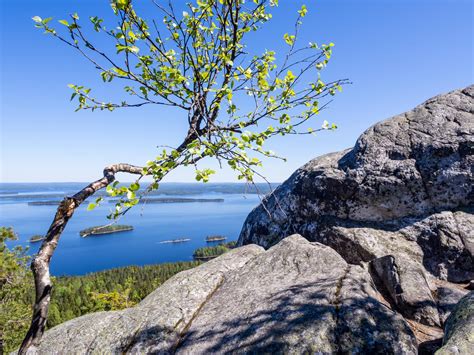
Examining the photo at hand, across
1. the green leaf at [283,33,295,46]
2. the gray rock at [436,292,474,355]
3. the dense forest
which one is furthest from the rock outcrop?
the dense forest

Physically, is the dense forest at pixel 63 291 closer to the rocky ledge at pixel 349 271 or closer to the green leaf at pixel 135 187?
the rocky ledge at pixel 349 271

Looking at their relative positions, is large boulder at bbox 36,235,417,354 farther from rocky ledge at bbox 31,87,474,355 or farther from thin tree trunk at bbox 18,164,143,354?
thin tree trunk at bbox 18,164,143,354

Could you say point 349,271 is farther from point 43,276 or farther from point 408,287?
point 43,276

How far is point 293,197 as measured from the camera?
45.3ft

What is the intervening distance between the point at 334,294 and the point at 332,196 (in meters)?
6.15

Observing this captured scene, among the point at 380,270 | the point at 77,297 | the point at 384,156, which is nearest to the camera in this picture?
the point at 380,270

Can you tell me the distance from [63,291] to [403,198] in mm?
114258

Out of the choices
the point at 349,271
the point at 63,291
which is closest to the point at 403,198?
the point at 349,271

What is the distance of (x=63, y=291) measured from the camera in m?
101

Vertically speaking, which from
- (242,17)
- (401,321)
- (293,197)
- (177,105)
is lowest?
(401,321)

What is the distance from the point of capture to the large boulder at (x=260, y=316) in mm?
6184

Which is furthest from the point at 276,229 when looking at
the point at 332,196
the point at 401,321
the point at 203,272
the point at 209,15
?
the point at 209,15

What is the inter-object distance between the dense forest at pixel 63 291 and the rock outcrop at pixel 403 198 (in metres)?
27.2

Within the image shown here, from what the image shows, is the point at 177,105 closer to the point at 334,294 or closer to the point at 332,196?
the point at 334,294
